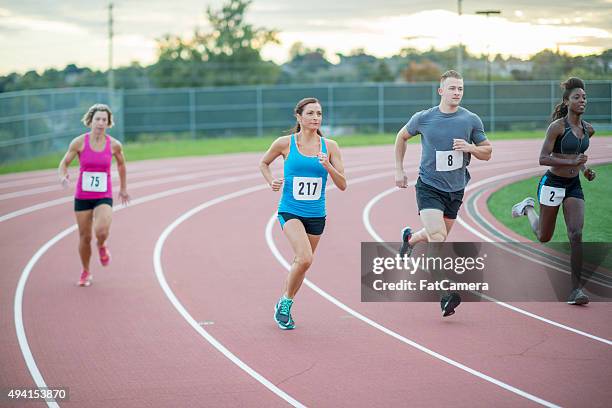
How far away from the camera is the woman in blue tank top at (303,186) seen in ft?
26.2

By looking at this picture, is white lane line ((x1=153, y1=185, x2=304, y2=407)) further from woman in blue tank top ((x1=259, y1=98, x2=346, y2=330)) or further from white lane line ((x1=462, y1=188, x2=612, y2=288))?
white lane line ((x1=462, y1=188, x2=612, y2=288))

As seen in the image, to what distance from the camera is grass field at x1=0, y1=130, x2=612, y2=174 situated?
1073 inches

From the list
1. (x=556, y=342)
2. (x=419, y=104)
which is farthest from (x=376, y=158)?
(x=556, y=342)

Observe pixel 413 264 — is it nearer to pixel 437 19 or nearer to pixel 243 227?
pixel 243 227

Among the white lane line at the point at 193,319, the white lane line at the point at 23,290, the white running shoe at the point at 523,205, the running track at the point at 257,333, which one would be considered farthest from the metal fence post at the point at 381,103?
the white running shoe at the point at 523,205

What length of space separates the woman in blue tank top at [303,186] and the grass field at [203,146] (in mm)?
18047

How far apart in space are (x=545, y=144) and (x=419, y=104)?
3127 cm

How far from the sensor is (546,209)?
29.6ft

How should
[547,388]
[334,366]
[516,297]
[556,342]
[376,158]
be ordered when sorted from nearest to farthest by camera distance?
[547,388], [334,366], [556,342], [516,297], [376,158]

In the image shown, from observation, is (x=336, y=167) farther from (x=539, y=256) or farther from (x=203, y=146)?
(x=203, y=146)

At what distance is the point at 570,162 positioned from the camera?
8.59 meters

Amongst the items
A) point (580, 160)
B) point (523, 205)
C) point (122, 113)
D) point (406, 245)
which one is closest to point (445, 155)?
point (406, 245)

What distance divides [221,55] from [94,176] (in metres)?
54.4

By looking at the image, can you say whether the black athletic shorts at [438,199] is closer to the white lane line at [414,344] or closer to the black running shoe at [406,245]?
the black running shoe at [406,245]
